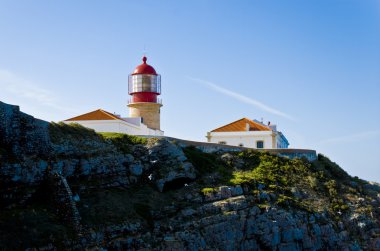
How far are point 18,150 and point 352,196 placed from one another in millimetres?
16608

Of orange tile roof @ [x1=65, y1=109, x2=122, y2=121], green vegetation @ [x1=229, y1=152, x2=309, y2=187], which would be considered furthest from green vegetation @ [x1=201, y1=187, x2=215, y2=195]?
orange tile roof @ [x1=65, y1=109, x2=122, y2=121]

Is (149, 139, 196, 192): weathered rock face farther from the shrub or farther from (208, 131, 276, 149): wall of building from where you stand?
(208, 131, 276, 149): wall of building

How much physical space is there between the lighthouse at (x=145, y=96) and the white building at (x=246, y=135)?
3.50 m

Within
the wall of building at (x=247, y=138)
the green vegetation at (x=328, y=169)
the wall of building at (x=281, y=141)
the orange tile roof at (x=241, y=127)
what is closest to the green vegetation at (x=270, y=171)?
the green vegetation at (x=328, y=169)

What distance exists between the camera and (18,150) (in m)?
22.4

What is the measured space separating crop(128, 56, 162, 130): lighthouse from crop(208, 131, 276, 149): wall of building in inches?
149

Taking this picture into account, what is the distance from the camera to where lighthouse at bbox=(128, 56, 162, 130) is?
39.1 metres

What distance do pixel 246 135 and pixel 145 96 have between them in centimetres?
618

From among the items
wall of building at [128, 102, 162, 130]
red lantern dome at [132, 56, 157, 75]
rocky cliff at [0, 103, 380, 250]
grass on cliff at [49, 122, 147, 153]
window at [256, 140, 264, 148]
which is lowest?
rocky cliff at [0, 103, 380, 250]

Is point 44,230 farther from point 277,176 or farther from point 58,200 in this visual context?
point 277,176

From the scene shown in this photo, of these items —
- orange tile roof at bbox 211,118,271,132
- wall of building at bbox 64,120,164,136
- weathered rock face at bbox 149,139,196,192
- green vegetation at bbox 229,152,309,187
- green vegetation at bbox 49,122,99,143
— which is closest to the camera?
green vegetation at bbox 49,122,99,143

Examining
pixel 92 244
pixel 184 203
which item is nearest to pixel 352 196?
pixel 184 203

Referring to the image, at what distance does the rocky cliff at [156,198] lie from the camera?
21500 millimetres

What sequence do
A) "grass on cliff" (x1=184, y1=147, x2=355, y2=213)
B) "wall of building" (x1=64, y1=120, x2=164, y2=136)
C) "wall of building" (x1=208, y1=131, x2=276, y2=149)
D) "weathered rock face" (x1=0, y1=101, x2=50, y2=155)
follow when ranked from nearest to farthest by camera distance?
1. "weathered rock face" (x1=0, y1=101, x2=50, y2=155)
2. "grass on cliff" (x1=184, y1=147, x2=355, y2=213)
3. "wall of building" (x1=64, y1=120, x2=164, y2=136)
4. "wall of building" (x1=208, y1=131, x2=276, y2=149)
